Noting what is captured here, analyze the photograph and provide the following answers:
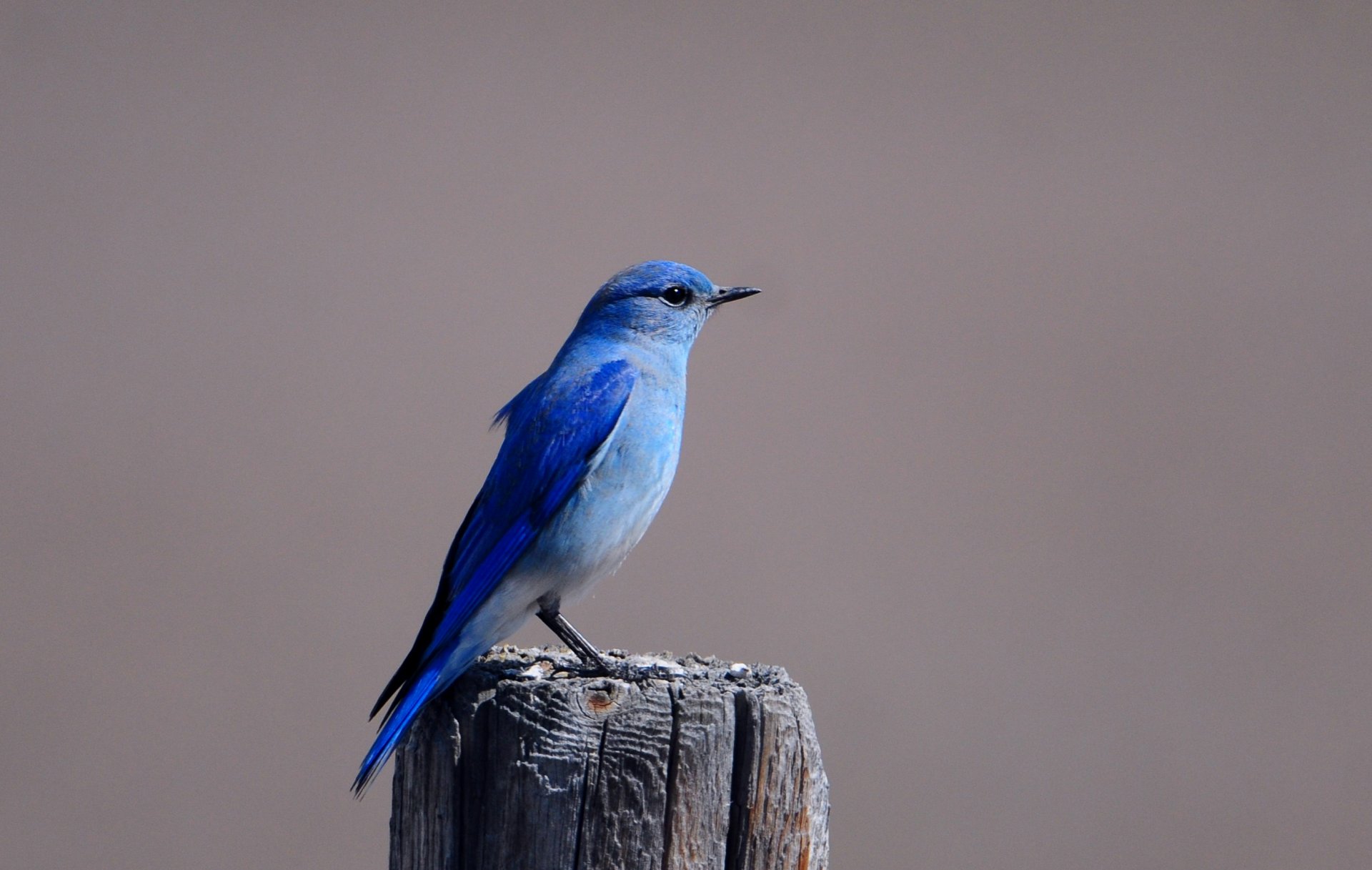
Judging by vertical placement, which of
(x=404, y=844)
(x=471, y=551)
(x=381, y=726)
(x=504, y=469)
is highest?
(x=504, y=469)

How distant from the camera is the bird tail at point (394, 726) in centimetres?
240

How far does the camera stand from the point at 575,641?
311 centimetres

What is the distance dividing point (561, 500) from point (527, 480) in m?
0.10

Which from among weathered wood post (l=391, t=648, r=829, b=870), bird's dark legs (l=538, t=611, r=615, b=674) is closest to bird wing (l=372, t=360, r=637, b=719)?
bird's dark legs (l=538, t=611, r=615, b=674)

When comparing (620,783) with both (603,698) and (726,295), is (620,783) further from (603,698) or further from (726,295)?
(726,295)

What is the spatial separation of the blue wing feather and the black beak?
660mm

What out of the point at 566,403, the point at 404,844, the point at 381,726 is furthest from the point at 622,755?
the point at 566,403

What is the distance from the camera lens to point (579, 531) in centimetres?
314

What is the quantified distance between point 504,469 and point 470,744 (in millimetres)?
1015

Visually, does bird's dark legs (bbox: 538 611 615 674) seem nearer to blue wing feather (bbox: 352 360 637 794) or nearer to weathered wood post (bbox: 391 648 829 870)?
blue wing feather (bbox: 352 360 637 794)

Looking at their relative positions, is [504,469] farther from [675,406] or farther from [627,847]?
[627,847]

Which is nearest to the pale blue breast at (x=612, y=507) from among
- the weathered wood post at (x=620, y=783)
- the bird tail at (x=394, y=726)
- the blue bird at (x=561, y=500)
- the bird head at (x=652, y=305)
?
the blue bird at (x=561, y=500)

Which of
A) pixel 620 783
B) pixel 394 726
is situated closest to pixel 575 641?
pixel 394 726

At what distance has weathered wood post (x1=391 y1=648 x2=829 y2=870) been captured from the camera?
6.86 ft
